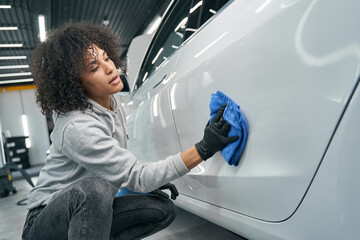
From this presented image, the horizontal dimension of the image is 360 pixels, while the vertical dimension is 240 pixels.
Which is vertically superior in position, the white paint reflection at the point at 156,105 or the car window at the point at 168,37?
the car window at the point at 168,37

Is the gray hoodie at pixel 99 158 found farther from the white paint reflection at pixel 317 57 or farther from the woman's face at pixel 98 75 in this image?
the white paint reflection at pixel 317 57

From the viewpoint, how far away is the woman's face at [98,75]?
1.06m

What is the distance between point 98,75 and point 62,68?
0.47 ft

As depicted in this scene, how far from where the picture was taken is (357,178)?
0.52 metres

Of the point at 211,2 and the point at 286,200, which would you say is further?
the point at 211,2

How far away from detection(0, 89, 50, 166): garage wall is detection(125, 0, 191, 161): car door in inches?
387

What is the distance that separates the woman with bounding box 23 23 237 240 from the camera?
36.6 inches

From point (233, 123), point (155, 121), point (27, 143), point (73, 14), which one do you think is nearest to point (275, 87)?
point (233, 123)

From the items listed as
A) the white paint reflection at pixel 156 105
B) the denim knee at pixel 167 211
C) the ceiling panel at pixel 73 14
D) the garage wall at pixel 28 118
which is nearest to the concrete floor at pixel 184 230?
the denim knee at pixel 167 211

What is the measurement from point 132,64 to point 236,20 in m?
1.38

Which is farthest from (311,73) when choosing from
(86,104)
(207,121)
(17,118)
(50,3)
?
(17,118)

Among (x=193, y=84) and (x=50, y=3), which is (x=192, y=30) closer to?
(x=193, y=84)

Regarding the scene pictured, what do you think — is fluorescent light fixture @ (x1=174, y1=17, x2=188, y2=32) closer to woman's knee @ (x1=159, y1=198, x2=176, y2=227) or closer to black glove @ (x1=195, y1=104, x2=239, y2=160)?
black glove @ (x1=195, y1=104, x2=239, y2=160)

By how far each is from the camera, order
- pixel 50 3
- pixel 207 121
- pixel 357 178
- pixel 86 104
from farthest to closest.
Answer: pixel 50 3 < pixel 86 104 < pixel 207 121 < pixel 357 178
